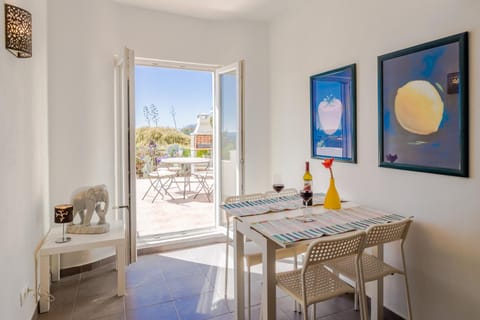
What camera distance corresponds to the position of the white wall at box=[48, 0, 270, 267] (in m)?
2.89

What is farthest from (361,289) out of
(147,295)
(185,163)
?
(185,163)

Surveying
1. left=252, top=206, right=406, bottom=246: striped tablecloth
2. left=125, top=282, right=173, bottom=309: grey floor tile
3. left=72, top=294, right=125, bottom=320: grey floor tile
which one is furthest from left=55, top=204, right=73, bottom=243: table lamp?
left=252, top=206, right=406, bottom=246: striped tablecloth

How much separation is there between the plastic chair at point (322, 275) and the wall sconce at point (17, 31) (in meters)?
2.00

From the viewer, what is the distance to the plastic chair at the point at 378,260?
1.75 metres

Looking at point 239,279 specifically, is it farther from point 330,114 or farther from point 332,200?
point 330,114

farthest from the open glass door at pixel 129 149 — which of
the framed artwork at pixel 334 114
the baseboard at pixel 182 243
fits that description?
the framed artwork at pixel 334 114

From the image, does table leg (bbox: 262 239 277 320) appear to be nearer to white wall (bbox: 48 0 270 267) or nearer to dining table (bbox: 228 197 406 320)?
dining table (bbox: 228 197 406 320)

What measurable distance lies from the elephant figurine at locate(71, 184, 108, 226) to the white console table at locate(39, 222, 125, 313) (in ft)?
0.54

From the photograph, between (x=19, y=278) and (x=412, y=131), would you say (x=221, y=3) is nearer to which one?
(x=412, y=131)

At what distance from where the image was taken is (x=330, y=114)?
282 centimetres

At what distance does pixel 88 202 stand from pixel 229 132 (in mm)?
1848

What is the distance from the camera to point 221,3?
325cm

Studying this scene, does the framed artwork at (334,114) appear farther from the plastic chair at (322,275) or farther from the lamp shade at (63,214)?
the lamp shade at (63,214)

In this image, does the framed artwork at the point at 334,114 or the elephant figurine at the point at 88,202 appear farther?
the elephant figurine at the point at 88,202
